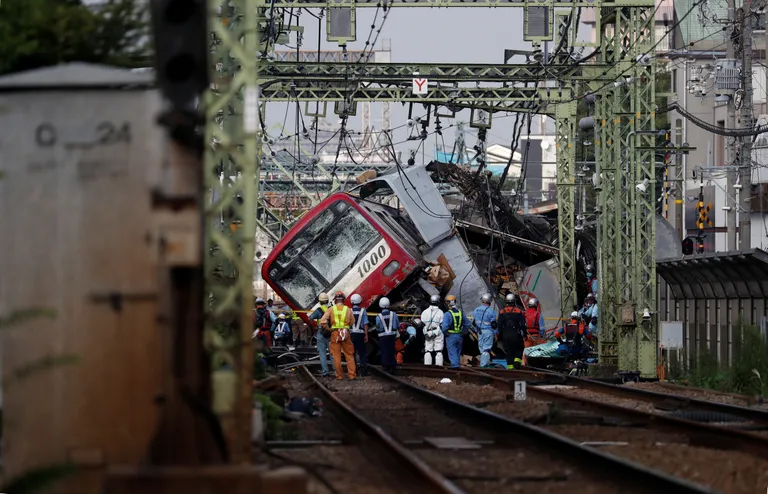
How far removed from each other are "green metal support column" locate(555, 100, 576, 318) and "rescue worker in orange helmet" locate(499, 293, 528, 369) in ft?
19.8

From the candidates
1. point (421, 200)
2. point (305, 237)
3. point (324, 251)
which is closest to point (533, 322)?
Result: point (421, 200)

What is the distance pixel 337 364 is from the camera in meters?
25.3

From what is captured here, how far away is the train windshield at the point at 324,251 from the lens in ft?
98.8

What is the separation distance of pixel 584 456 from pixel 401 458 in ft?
5.24

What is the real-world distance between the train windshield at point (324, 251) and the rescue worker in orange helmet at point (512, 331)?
12.3 ft

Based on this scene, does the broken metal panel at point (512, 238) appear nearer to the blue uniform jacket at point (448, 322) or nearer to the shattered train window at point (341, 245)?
the shattered train window at point (341, 245)

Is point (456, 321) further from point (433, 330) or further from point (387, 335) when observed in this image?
point (387, 335)

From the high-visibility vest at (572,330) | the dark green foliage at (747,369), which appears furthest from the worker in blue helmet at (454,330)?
the dark green foliage at (747,369)

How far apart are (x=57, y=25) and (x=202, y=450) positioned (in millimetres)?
4347

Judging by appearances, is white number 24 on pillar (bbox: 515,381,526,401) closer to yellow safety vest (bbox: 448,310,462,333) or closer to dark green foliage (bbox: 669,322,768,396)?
dark green foliage (bbox: 669,322,768,396)

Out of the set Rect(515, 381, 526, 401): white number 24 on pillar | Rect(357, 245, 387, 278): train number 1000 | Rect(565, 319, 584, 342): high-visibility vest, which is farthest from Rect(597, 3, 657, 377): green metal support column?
Rect(515, 381, 526, 401): white number 24 on pillar

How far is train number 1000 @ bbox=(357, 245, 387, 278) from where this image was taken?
30.0 m

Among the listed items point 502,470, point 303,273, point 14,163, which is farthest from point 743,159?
point 14,163

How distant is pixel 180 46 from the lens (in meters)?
7.32
